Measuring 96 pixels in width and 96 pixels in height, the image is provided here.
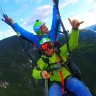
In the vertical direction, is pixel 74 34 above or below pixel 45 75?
above

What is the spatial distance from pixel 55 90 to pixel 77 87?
857mm

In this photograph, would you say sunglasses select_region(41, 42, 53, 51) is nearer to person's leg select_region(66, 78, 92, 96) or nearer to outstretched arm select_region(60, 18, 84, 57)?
outstretched arm select_region(60, 18, 84, 57)

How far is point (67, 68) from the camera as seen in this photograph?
952 centimetres

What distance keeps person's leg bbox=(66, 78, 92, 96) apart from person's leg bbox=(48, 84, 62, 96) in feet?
1.20

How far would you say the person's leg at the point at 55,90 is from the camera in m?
8.77

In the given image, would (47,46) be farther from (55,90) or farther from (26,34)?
(26,34)

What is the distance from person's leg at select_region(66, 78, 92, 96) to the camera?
842 cm

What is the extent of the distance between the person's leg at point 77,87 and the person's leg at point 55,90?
14.4 inches

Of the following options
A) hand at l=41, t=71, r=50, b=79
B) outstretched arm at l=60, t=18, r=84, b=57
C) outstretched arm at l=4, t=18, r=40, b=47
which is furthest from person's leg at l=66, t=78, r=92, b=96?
outstretched arm at l=4, t=18, r=40, b=47

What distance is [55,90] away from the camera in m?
8.88

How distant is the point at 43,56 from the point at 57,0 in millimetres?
2442

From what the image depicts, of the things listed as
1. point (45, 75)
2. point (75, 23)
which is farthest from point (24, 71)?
point (75, 23)

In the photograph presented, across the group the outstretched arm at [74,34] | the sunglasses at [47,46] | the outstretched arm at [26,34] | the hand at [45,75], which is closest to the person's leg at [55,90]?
the hand at [45,75]

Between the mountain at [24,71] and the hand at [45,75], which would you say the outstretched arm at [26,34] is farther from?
the mountain at [24,71]
